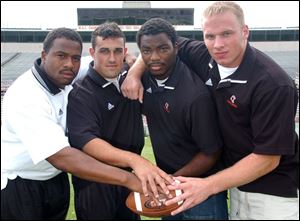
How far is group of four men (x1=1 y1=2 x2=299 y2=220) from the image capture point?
1.87 meters

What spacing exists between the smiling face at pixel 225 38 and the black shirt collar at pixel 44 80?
920mm

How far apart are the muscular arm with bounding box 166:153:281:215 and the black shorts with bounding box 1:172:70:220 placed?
0.90 m

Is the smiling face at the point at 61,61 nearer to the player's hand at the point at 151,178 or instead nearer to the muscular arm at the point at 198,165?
the player's hand at the point at 151,178

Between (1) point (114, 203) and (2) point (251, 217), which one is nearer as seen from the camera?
(2) point (251, 217)

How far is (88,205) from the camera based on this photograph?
90.2 inches

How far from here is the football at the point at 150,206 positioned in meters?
1.88

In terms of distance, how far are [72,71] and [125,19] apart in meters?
30.1

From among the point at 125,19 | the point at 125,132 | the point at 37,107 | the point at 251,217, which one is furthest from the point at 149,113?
the point at 125,19

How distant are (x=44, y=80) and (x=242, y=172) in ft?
3.95

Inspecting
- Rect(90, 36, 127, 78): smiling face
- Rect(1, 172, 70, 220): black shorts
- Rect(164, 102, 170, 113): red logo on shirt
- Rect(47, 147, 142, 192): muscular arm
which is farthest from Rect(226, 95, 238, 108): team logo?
Rect(1, 172, 70, 220): black shorts

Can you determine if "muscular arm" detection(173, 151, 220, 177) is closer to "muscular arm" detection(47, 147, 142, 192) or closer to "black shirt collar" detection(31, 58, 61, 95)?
"muscular arm" detection(47, 147, 142, 192)

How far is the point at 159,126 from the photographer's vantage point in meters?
2.27

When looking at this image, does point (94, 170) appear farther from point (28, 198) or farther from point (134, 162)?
point (28, 198)

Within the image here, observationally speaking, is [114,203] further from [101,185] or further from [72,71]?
[72,71]
